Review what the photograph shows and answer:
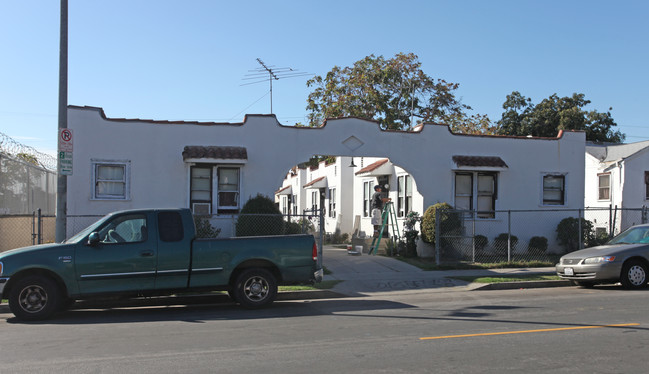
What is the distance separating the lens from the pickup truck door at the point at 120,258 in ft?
31.7

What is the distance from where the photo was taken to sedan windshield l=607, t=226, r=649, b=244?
1330 centimetres

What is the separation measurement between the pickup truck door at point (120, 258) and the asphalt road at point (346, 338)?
0.62m

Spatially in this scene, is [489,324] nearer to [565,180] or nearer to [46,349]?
[46,349]

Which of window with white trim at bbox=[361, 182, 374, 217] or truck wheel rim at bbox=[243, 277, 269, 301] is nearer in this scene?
truck wheel rim at bbox=[243, 277, 269, 301]

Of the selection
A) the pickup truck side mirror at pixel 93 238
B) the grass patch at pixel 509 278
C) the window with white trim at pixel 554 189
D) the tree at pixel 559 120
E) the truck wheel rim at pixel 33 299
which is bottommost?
the grass patch at pixel 509 278

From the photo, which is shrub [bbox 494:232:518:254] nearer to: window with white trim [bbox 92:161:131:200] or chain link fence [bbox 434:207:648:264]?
chain link fence [bbox 434:207:648:264]

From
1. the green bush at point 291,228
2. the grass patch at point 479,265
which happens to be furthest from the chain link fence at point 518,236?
the green bush at point 291,228

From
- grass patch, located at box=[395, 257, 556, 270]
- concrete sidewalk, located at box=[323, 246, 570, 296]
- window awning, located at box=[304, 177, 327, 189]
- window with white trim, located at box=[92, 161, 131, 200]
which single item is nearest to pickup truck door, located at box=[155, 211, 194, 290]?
concrete sidewalk, located at box=[323, 246, 570, 296]

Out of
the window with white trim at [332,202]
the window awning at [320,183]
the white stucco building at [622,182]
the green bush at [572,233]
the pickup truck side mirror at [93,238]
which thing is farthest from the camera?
the window awning at [320,183]

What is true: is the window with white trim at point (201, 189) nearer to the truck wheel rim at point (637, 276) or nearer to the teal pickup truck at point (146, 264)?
the teal pickup truck at point (146, 264)

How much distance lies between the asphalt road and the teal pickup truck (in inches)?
17.5

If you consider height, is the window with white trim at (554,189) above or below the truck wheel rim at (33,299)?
above

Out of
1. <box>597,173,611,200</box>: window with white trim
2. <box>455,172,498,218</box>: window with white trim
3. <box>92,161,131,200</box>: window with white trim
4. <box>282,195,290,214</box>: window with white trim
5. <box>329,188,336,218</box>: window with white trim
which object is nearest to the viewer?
<box>92,161,131,200</box>: window with white trim

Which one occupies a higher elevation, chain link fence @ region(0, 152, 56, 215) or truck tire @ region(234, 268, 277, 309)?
chain link fence @ region(0, 152, 56, 215)
